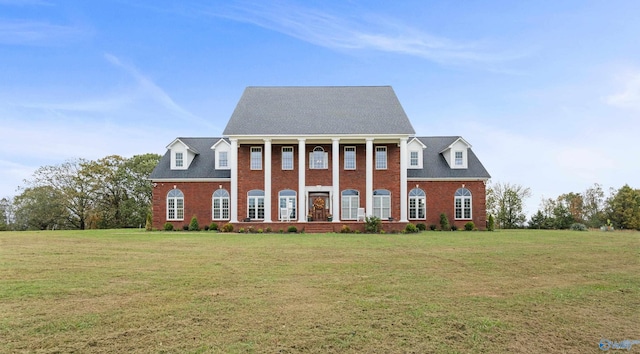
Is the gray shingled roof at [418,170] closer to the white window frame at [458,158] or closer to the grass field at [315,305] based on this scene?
the white window frame at [458,158]

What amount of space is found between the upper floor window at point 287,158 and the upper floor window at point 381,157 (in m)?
6.80

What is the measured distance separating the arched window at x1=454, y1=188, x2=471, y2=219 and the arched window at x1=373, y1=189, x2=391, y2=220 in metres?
6.06

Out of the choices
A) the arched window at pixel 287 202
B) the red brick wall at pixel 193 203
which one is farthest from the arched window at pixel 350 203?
the red brick wall at pixel 193 203

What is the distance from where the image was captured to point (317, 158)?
34.9 meters

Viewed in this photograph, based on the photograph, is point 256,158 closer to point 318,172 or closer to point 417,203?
point 318,172

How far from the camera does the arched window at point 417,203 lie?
3594 cm

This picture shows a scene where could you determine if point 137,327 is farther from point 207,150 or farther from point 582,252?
point 207,150

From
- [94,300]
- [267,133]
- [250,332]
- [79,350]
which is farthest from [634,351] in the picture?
[267,133]

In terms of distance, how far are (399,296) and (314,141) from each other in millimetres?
26241

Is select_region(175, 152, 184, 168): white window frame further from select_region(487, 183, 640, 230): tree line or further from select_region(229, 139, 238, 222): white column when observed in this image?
select_region(487, 183, 640, 230): tree line

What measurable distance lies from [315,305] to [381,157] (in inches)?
1086

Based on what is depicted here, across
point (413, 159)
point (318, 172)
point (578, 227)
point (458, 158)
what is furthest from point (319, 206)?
point (578, 227)

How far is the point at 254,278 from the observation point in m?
10.5

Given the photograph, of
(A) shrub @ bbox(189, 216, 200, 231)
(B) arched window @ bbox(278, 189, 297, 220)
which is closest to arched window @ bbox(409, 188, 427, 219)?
(B) arched window @ bbox(278, 189, 297, 220)
